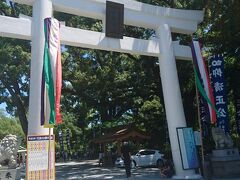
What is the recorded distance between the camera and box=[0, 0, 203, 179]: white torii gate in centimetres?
1446

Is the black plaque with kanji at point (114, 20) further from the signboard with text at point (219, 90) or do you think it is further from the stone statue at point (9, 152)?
the stone statue at point (9, 152)

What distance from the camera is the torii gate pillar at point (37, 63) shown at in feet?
46.2

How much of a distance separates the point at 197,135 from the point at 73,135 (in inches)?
1492

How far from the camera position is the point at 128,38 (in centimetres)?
1733

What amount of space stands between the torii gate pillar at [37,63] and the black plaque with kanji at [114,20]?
2.63m

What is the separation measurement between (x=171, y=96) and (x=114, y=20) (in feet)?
14.0

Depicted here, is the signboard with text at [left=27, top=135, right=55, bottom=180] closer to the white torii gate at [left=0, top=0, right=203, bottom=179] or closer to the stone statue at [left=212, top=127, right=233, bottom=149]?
the white torii gate at [left=0, top=0, right=203, bottom=179]

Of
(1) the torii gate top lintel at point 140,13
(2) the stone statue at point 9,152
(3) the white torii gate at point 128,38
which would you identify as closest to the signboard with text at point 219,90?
(3) the white torii gate at point 128,38

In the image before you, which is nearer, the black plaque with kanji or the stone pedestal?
the stone pedestal

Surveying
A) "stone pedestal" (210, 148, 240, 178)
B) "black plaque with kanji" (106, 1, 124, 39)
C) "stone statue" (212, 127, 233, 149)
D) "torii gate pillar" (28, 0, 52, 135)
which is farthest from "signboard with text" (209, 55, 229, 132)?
"torii gate pillar" (28, 0, 52, 135)

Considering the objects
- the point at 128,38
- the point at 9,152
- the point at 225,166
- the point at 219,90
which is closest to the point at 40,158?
the point at 9,152

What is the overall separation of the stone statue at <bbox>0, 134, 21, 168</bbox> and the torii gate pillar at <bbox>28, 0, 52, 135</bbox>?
90cm

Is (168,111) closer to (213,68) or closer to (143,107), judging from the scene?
(213,68)

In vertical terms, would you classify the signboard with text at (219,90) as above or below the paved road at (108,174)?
above
